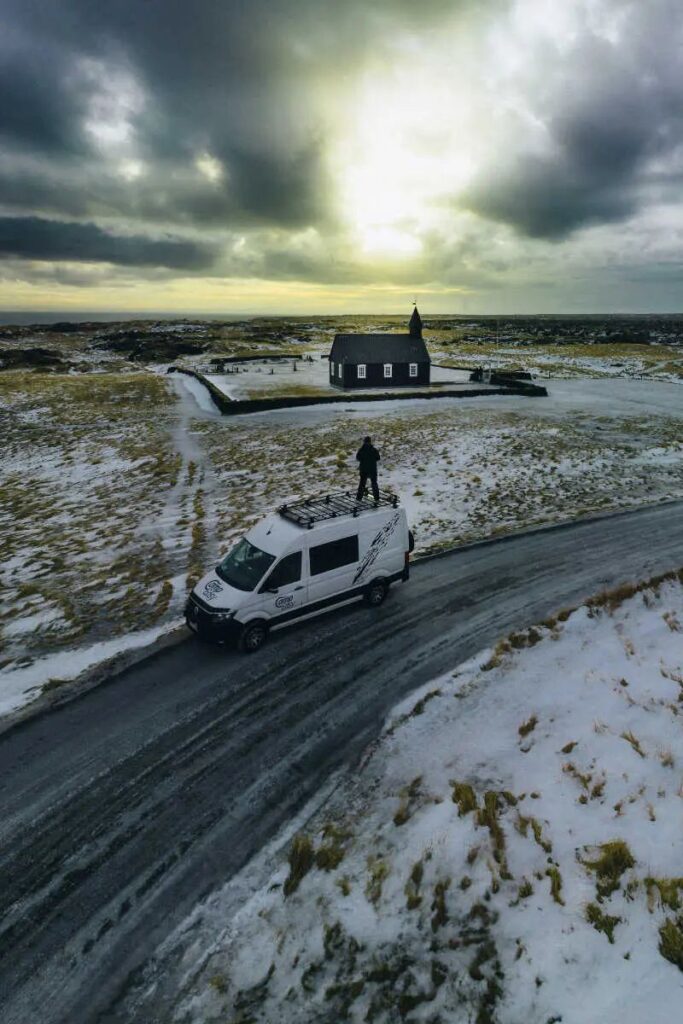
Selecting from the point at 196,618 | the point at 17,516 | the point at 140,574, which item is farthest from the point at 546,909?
the point at 17,516

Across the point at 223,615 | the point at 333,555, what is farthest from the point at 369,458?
the point at 223,615

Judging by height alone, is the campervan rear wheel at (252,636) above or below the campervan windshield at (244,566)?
below

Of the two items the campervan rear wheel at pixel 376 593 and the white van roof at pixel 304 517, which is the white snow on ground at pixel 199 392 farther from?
the campervan rear wheel at pixel 376 593

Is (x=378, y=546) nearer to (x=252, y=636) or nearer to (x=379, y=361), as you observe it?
(x=252, y=636)

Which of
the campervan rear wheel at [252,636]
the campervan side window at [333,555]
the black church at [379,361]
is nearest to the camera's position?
the campervan rear wheel at [252,636]

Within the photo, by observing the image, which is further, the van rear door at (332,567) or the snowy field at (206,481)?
the snowy field at (206,481)

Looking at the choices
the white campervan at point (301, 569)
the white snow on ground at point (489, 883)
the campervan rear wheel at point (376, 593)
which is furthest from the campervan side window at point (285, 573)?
the white snow on ground at point (489, 883)
